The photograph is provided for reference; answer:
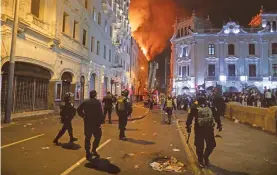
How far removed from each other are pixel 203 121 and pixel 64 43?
647 inches

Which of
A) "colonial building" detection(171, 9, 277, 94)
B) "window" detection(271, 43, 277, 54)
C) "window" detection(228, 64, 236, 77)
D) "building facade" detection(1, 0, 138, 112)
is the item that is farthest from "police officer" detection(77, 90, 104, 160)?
"window" detection(271, 43, 277, 54)

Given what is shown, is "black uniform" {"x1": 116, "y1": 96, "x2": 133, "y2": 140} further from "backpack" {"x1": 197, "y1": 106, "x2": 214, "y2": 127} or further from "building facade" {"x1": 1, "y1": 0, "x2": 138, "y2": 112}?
"building facade" {"x1": 1, "y1": 0, "x2": 138, "y2": 112}

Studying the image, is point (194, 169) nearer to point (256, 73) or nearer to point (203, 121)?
point (203, 121)

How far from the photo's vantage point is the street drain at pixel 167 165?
6071mm

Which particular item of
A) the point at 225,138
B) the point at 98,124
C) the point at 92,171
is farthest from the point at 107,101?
the point at 92,171

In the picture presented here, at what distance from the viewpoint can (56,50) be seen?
749 inches

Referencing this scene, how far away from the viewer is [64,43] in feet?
65.7

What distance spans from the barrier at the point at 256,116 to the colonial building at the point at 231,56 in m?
27.4

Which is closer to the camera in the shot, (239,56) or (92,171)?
(92,171)

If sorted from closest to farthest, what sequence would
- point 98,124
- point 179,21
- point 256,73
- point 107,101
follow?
1. point 98,124
2. point 107,101
3. point 256,73
4. point 179,21

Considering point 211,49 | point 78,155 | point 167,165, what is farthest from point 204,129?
point 211,49

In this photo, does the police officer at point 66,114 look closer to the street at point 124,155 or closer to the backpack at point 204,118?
the street at point 124,155

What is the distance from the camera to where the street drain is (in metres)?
6.07

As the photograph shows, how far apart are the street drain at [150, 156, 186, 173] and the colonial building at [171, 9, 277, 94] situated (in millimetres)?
41133
